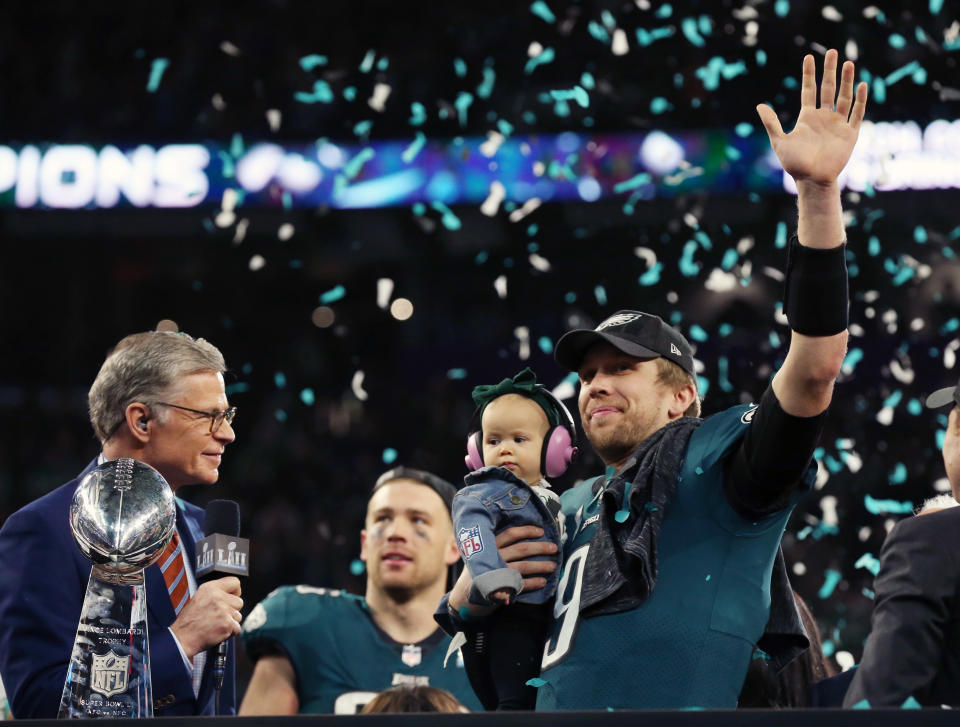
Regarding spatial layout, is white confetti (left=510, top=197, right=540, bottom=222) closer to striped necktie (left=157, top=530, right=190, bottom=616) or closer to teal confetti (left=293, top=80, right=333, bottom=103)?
teal confetti (left=293, top=80, right=333, bottom=103)

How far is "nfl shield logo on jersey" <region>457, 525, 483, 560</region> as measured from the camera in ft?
6.27

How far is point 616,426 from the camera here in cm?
206

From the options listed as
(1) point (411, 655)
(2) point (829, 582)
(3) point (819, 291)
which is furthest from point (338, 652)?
(2) point (829, 582)

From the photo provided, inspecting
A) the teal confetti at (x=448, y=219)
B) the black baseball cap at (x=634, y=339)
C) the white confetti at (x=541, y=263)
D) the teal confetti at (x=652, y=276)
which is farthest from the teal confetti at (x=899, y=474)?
the black baseball cap at (x=634, y=339)

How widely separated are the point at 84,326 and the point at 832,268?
534cm

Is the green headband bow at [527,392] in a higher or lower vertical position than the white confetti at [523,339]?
lower

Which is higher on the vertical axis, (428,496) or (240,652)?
(428,496)

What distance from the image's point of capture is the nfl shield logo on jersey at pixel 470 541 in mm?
1910

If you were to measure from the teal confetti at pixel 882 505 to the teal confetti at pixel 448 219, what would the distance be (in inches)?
93.4

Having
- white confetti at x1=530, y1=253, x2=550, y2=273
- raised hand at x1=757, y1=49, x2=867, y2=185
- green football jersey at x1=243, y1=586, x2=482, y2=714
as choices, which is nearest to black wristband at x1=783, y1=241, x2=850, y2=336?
raised hand at x1=757, y1=49, x2=867, y2=185

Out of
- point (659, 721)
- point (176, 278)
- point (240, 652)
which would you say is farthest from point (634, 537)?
point (176, 278)

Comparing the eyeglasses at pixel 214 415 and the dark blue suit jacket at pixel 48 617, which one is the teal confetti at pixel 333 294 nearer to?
the eyeglasses at pixel 214 415

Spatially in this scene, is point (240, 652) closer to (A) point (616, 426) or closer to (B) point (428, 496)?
(B) point (428, 496)

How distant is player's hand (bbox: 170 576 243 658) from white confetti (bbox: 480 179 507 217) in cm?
430
